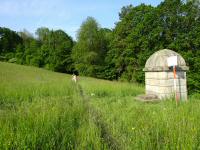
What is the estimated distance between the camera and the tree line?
27.9 metres

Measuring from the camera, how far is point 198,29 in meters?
27.8

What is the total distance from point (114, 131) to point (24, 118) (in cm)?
157

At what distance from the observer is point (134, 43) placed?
3198 centimetres

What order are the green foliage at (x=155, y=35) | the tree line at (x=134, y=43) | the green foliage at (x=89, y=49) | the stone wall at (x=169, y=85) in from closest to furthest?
1. the stone wall at (x=169, y=85)
2. the green foliage at (x=155, y=35)
3. the tree line at (x=134, y=43)
4. the green foliage at (x=89, y=49)

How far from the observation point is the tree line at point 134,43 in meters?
27.9

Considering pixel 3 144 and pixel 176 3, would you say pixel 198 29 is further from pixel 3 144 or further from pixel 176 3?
pixel 3 144

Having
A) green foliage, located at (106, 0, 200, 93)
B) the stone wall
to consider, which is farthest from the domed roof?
green foliage, located at (106, 0, 200, 93)

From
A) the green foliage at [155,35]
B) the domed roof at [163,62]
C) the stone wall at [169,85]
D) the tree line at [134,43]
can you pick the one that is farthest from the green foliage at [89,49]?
the stone wall at [169,85]

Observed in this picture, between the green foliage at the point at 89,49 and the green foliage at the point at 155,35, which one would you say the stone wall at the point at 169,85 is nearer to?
the green foliage at the point at 155,35

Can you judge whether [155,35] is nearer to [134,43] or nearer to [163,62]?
[134,43]

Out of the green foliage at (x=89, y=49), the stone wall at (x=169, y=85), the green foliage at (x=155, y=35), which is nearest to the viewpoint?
the stone wall at (x=169, y=85)

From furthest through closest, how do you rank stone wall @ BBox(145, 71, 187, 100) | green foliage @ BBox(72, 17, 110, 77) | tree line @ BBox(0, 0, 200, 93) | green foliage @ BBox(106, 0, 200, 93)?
green foliage @ BBox(72, 17, 110, 77) < tree line @ BBox(0, 0, 200, 93) < green foliage @ BBox(106, 0, 200, 93) < stone wall @ BBox(145, 71, 187, 100)

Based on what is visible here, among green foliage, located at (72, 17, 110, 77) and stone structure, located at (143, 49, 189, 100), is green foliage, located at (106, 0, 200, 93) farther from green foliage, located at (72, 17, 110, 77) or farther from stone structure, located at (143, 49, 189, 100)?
stone structure, located at (143, 49, 189, 100)

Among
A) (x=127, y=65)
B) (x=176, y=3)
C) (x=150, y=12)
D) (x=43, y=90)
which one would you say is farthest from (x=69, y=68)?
(x=43, y=90)
